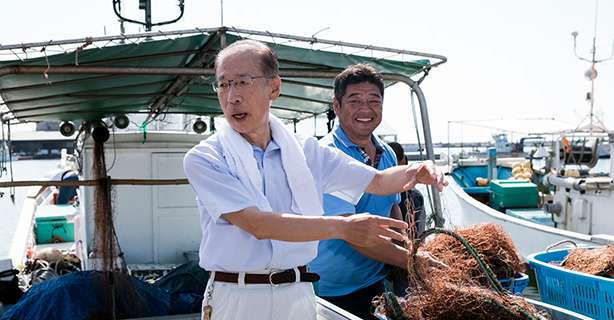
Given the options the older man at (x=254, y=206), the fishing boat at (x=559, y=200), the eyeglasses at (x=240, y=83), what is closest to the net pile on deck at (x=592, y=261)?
the older man at (x=254, y=206)

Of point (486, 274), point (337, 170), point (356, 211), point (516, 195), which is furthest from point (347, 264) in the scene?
point (516, 195)

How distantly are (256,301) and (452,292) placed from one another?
2.44ft

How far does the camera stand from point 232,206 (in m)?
1.84

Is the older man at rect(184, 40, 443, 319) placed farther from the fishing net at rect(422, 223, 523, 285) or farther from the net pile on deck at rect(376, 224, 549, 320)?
the fishing net at rect(422, 223, 523, 285)

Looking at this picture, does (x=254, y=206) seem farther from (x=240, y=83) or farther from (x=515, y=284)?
(x=515, y=284)

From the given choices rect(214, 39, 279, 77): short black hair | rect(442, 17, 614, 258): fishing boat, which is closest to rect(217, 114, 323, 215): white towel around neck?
rect(214, 39, 279, 77): short black hair

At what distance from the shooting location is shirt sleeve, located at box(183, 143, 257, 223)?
185cm

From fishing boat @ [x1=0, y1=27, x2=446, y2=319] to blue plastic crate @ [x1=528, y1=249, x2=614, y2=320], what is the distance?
124cm

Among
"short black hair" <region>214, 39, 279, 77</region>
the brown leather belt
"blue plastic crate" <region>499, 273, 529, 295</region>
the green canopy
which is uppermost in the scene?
the green canopy

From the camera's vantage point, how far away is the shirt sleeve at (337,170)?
2.36 metres

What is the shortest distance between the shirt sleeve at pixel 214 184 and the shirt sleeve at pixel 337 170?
0.51m

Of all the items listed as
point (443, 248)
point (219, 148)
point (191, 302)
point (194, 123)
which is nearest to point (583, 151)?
point (194, 123)

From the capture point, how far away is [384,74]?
15.3ft

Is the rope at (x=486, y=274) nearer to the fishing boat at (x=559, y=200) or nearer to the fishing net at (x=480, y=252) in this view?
the fishing net at (x=480, y=252)
